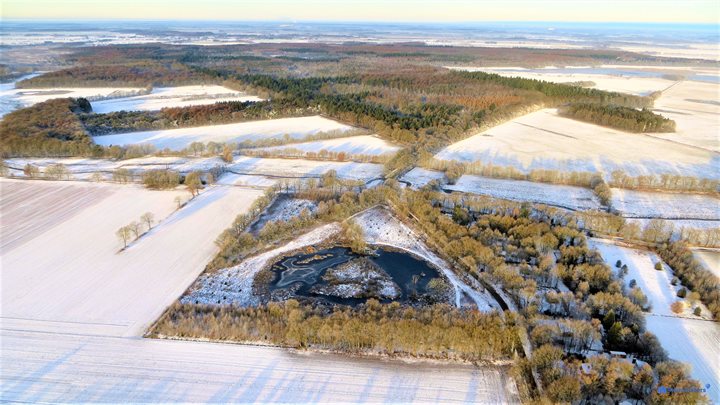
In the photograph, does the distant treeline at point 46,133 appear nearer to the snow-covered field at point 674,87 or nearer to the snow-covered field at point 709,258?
the snow-covered field at point 709,258

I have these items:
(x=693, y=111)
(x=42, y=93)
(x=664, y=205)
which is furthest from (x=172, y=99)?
(x=693, y=111)

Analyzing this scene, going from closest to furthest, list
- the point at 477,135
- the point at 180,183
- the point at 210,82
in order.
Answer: the point at 180,183, the point at 477,135, the point at 210,82

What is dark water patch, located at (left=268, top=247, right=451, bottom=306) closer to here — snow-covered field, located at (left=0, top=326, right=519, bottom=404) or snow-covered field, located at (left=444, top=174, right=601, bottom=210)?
snow-covered field, located at (left=0, top=326, right=519, bottom=404)

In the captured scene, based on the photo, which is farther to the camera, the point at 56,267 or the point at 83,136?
the point at 83,136

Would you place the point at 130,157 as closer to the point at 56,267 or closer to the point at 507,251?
the point at 56,267

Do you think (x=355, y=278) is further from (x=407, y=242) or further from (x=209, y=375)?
(x=209, y=375)

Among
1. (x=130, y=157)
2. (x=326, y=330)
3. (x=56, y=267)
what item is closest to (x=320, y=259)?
(x=326, y=330)
